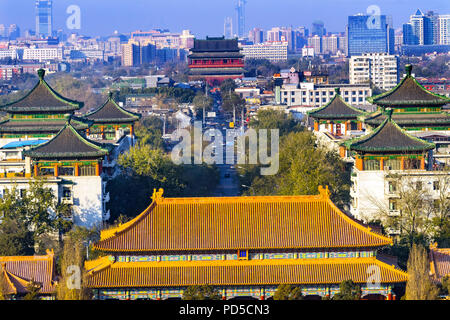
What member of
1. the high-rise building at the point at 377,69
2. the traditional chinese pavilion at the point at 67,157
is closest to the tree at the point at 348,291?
the traditional chinese pavilion at the point at 67,157

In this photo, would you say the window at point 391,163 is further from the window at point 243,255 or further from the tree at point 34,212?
the tree at point 34,212

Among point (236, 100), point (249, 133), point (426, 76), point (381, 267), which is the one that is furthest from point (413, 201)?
point (426, 76)

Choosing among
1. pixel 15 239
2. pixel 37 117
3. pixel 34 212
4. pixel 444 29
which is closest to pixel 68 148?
pixel 34 212

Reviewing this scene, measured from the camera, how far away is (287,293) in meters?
22.9

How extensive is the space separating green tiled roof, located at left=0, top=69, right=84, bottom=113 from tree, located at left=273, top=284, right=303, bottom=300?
1781 centimetres

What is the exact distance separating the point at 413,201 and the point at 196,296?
11.0m

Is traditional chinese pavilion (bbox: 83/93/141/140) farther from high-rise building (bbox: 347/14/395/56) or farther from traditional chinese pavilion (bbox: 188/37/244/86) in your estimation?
high-rise building (bbox: 347/14/395/56)

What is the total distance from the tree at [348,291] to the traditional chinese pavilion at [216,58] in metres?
92.9

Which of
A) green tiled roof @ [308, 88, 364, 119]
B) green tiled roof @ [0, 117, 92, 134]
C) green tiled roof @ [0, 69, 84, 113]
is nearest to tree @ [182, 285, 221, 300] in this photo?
green tiled roof @ [0, 117, 92, 134]

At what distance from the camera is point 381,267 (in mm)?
24062

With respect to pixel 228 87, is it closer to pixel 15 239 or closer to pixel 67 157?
pixel 67 157

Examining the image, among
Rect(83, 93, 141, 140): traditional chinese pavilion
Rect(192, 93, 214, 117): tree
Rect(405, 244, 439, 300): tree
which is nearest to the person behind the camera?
Rect(405, 244, 439, 300): tree

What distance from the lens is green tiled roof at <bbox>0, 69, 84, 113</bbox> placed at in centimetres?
3862

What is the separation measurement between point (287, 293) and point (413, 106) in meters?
16.8
